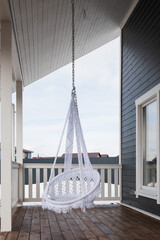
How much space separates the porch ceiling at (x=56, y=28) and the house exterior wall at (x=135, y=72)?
43 cm

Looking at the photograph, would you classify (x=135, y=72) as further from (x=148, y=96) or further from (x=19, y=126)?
(x=19, y=126)

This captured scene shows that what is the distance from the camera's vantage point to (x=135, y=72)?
5.86 meters

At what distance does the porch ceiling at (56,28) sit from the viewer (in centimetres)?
444

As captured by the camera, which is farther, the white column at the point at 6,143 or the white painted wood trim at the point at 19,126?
the white painted wood trim at the point at 19,126

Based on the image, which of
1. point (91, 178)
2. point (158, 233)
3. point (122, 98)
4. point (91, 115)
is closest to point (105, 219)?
point (91, 178)

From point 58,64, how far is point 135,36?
209 cm

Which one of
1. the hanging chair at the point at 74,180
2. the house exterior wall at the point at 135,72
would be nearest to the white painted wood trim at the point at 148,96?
the house exterior wall at the point at 135,72

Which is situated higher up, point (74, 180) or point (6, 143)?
point (6, 143)

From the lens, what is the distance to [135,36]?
19.2 feet

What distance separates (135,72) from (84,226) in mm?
2943

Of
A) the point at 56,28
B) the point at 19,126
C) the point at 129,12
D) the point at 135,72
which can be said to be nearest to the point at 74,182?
the point at 19,126

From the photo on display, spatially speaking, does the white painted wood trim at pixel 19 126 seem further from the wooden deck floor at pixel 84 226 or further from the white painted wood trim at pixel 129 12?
the white painted wood trim at pixel 129 12

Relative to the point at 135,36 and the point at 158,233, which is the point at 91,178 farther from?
the point at 135,36

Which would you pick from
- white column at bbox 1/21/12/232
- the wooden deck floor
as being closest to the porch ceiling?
white column at bbox 1/21/12/232
